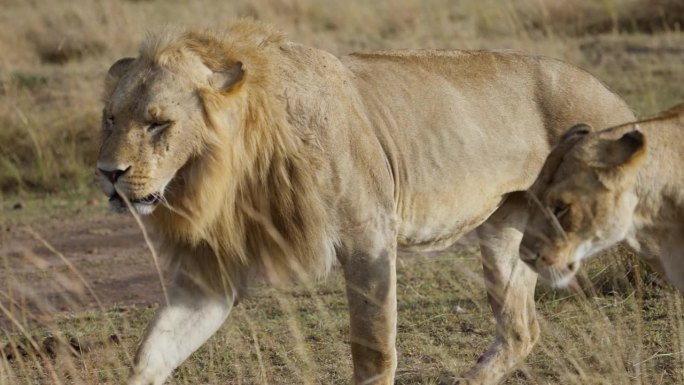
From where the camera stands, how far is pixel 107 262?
7.46 m

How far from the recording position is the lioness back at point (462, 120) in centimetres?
478

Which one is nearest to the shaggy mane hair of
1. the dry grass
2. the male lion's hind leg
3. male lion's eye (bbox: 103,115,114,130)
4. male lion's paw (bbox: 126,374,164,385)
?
male lion's eye (bbox: 103,115,114,130)

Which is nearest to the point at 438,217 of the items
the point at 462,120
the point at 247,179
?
the point at 462,120

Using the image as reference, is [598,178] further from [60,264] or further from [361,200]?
[60,264]

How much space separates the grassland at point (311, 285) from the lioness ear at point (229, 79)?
606mm

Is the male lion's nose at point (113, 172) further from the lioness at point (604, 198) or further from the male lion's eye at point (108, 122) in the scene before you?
the lioness at point (604, 198)

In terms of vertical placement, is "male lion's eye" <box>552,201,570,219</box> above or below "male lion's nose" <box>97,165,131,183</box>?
above

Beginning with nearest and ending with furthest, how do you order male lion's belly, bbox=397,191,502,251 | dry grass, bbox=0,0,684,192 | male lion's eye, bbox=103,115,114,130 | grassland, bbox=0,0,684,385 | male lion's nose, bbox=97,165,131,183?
male lion's nose, bbox=97,165,131,183 < male lion's eye, bbox=103,115,114,130 < male lion's belly, bbox=397,191,502,251 < grassland, bbox=0,0,684,385 < dry grass, bbox=0,0,684,192

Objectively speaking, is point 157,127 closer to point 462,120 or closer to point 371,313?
point 371,313

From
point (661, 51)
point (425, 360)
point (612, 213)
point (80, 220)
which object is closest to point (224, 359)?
point (425, 360)

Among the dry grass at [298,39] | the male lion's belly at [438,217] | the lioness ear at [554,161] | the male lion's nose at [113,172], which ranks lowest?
the dry grass at [298,39]

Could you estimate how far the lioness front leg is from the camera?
446 centimetres

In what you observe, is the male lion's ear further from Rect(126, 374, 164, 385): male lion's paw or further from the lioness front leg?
Rect(126, 374, 164, 385): male lion's paw

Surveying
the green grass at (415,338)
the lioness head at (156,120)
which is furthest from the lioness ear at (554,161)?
the lioness head at (156,120)
